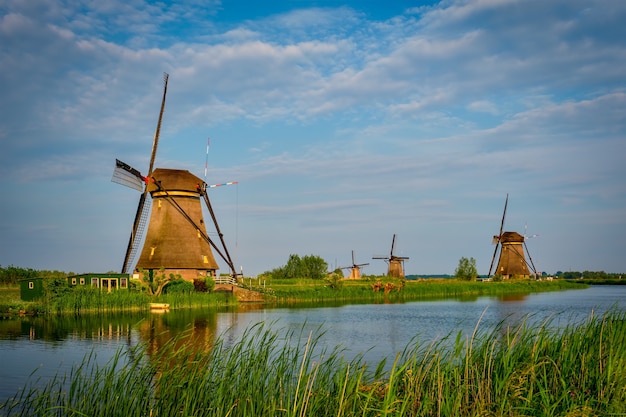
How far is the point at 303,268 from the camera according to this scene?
6612cm

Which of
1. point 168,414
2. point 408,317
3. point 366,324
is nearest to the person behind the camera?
point 168,414

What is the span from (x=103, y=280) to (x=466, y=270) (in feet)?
155

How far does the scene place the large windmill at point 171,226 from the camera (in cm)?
3834

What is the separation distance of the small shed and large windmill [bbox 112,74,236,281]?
686 cm

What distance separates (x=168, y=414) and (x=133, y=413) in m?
0.53

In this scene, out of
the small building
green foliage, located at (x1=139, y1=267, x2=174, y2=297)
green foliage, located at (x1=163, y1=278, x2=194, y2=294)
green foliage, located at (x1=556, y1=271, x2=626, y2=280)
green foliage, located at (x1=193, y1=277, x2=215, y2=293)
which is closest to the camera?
green foliage, located at (x1=139, y1=267, x2=174, y2=297)

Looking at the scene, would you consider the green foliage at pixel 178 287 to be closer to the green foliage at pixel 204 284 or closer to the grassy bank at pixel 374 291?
the green foliage at pixel 204 284

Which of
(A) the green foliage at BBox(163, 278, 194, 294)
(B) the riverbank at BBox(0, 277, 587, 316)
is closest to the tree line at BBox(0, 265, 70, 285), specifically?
(B) the riverbank at BBox(0, 277, 587, 316)

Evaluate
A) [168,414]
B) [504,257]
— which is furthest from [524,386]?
[504,257]

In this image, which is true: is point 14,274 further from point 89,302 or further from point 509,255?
point 509,255

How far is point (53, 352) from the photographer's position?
17.0 metres

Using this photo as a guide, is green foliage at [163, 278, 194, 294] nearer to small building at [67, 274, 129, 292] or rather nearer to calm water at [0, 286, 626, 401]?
small building at [67, 274, 129, 292]

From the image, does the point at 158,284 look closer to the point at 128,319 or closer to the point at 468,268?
the point at 128,319

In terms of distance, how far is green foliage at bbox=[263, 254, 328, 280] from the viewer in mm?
65375
